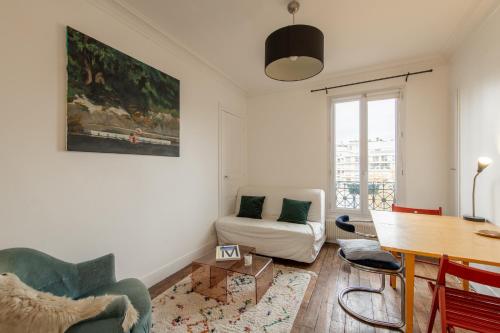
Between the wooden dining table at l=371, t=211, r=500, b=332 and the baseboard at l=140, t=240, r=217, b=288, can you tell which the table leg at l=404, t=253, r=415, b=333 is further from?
the baseboard at l=140, t=240, r=217, b=288

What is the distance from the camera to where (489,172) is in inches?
79.2

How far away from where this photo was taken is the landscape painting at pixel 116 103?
1.71 m

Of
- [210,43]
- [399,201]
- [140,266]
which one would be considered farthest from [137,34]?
[399,201]

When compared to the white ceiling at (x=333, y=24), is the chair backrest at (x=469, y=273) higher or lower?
lower

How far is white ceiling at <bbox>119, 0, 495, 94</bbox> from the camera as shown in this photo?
200 cm

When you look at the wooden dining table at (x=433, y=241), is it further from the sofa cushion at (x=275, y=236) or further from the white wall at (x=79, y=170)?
the white wall at (x=79, y=170)

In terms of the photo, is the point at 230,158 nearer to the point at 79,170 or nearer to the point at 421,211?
the point at 79,170

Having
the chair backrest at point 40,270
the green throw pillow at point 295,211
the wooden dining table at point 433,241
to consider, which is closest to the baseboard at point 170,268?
the chair backrest at point 40,270

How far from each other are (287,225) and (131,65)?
2.62 m

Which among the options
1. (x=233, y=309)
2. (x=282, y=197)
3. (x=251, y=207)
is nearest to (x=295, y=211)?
(x=282, y=197)

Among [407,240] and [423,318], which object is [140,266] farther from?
[423,318]

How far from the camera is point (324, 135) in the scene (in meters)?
3.67

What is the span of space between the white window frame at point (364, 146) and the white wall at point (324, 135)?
0.06m

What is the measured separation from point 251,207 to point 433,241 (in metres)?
2.38
